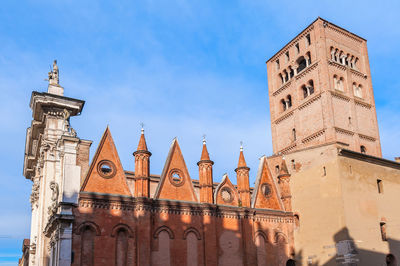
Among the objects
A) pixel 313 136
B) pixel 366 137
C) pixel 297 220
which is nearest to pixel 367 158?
pixel 297 220

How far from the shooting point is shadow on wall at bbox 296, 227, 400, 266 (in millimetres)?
25188

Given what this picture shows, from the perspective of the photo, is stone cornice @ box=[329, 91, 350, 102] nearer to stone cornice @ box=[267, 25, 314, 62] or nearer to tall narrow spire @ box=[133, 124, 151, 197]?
stone cornice @ box=[267, 25, 314, 62]

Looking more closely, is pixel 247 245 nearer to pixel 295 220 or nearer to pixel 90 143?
pixel 295 220

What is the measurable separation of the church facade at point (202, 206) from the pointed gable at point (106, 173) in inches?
2.2

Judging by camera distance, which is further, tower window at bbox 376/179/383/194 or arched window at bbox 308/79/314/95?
arched window at bbox 308/79/314/95

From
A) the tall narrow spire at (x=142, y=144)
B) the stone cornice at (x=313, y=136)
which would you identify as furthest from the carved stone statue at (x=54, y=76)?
the stone cornice at (x=313, y=136)

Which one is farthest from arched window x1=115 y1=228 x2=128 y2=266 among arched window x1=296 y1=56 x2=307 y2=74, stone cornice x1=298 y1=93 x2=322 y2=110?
arched window x1=296 y1=56 x2=307 y2=74

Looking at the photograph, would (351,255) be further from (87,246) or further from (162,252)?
(87,246)

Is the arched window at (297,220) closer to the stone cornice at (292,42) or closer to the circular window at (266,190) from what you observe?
the circular window at (266,190)

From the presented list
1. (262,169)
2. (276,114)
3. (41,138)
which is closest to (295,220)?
(262,169)

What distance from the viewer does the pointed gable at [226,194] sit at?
91.7 feet

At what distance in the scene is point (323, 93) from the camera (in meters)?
35.2

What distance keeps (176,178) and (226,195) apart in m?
3.50

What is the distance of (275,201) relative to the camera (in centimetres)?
2983
